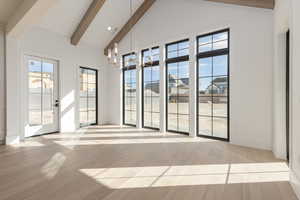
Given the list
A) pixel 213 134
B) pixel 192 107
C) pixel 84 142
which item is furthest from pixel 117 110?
pixel 213 134

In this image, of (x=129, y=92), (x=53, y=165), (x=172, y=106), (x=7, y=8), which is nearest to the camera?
(x=53, y=165)

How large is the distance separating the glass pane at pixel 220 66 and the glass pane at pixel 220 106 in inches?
25.4

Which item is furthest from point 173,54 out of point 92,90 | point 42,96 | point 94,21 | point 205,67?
point 42,96

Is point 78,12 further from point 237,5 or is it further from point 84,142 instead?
point 237,5

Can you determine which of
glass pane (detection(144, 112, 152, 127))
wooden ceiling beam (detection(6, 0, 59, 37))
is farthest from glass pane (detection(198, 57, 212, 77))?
wooden ceiling beam (detection(6, 0, 59, 37))

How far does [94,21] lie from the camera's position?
554 centimetres

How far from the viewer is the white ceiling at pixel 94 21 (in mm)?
4828

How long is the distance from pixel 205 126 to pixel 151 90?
217 centimetres

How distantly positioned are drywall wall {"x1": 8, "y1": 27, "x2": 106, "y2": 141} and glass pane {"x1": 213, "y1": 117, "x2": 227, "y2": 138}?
438 centimetres

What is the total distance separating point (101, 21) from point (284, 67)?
508cm

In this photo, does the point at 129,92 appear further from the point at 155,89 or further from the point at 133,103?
the point at 155,89

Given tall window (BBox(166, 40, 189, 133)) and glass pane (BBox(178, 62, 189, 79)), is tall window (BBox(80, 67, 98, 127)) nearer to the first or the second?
tall window (BBox(166, 40, 189, 133))

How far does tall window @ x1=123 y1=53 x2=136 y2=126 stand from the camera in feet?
21.5

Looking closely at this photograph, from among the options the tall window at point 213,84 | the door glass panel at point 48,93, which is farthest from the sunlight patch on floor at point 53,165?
the tall window at point 213,84
